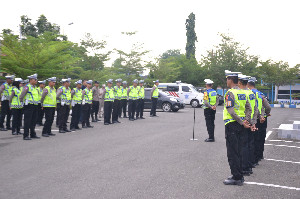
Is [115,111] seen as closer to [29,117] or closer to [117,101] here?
[117,101]

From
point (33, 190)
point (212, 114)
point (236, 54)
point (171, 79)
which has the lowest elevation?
point (33, 190)

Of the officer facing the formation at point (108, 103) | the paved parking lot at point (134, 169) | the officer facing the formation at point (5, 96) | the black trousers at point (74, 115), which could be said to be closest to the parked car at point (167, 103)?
the officer facing the formation at point (108, 103)

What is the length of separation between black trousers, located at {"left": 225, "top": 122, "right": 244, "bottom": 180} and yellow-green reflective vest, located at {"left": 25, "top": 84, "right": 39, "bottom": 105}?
704 cm

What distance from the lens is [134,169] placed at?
666cm

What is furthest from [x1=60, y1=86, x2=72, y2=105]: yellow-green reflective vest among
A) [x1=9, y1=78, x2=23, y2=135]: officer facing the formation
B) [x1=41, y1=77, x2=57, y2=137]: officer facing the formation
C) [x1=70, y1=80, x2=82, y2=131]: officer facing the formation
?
[x1=9, y1=78, x2=23, y2=135]: officer facing the formation

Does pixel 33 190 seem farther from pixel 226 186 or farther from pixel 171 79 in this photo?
pixel 171 79

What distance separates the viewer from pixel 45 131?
454 inches

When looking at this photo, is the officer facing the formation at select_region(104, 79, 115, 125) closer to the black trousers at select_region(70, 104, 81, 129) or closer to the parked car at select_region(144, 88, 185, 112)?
the black trousers at select_region(70, 104, 81, 129)

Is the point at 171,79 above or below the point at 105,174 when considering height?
above

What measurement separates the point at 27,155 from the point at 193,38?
53284mm

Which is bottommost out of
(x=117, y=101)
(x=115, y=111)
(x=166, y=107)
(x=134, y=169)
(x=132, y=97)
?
(x=134, y=169)

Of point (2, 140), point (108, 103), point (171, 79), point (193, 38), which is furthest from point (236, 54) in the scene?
point (2, 140)

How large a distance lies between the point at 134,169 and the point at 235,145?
81.4 inches

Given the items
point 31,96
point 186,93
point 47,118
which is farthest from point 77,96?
point 186,93
